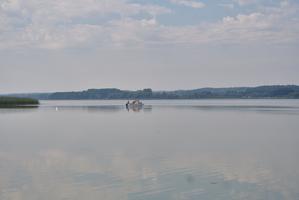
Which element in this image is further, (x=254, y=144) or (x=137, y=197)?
(x=254, y=144)

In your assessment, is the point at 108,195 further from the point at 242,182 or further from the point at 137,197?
the point at 242,182

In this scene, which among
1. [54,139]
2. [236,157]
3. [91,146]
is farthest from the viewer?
[54,139]

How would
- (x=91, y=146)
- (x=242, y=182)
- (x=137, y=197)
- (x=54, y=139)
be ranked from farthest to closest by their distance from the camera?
(x=54, y=139) → (x=91, y=146) → (x=242, y=182) → (x=137, y=197)

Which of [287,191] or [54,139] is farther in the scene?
[54,139]

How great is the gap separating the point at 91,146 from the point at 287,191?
12.8 metres

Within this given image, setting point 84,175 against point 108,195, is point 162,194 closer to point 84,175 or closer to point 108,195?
point 108,195

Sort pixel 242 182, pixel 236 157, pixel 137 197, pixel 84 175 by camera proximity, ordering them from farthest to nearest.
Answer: pixel 236 157, pixel 84 175, pixel 242 182, pixel 137 197

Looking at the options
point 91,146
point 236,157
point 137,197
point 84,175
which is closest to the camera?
point 137,197

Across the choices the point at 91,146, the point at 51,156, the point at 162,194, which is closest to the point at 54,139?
the point at 91,146

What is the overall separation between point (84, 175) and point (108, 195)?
295 centimetres

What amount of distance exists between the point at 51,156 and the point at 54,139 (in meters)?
8.05

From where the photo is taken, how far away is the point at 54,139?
28344 mm

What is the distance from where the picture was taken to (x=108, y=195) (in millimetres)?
13039

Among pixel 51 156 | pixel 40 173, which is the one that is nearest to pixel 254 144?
pixel 51 156
